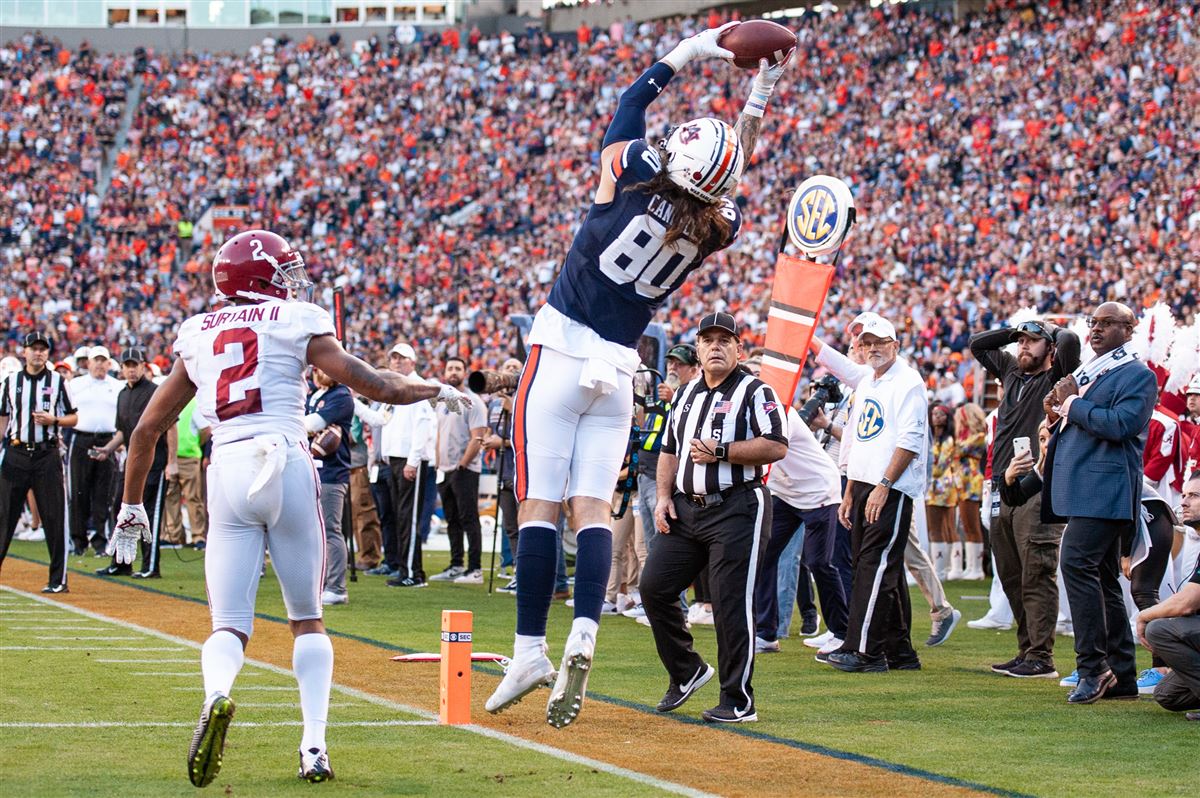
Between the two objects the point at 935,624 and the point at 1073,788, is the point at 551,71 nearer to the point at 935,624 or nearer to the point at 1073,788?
the point at 935,624

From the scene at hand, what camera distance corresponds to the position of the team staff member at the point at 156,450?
14367mm

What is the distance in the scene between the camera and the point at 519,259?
109 feet

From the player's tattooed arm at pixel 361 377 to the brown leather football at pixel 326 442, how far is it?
20.6ft

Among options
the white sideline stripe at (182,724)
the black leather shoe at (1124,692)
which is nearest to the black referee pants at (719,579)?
the white sideline stripe at (182,724)

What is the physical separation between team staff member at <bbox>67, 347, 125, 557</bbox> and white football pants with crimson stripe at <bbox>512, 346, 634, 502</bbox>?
1182cm

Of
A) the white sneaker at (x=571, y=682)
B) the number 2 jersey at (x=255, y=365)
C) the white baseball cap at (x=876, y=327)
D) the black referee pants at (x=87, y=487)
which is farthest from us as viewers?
the black referee pants at (x=87, y=487)

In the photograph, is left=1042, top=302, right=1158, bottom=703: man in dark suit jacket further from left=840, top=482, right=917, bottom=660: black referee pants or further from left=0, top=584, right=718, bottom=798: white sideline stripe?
left=0, top=584, right=718, bottom=798: white sideline stripe

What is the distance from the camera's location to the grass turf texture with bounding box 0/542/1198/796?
561 centimetres

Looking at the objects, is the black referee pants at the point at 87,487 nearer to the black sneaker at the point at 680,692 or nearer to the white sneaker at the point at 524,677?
the black sneaker at the point at 680,692

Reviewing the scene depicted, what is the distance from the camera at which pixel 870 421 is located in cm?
965

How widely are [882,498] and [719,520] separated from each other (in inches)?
82.7

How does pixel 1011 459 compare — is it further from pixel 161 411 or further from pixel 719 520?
pixel 161 411

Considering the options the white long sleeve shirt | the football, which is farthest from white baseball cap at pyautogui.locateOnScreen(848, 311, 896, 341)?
the football

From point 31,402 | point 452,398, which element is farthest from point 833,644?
point 31,402
